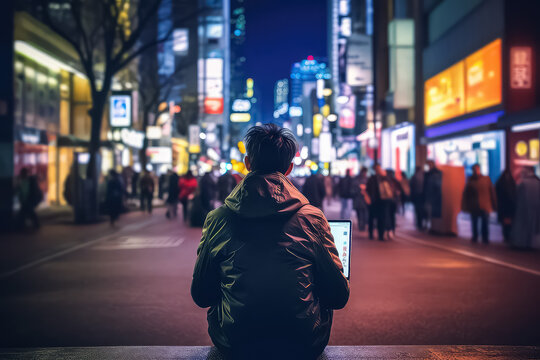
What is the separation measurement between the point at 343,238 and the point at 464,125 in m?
23.0

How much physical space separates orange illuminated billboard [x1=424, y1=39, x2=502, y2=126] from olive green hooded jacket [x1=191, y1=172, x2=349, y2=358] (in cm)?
2020

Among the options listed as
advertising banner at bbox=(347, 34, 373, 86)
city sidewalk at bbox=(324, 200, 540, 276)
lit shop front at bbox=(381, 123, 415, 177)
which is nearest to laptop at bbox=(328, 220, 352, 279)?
city sidewalk at bbox=(324, 200, 540, 276)

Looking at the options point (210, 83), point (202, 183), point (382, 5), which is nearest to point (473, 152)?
point (202, 183)

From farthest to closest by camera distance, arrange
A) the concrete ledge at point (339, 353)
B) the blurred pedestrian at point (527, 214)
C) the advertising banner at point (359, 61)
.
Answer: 1. the advertising banner at point (359, 61)
2. the blurred pedestrian at point (527, 214)
3. the concrete ledge at point (339, 353)

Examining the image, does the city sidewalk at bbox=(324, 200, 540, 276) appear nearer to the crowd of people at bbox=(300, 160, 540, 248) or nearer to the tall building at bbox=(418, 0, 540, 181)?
the crowd of people at bbox=(300, 160, 540, 248)

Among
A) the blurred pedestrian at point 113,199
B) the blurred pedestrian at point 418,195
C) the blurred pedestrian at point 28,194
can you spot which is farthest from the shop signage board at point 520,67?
the blurred pedestrian at point 28,194

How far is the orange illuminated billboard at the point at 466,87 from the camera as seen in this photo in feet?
70.0

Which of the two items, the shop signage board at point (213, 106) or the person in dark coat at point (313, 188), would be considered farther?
the shop signage board at point (213, 106)

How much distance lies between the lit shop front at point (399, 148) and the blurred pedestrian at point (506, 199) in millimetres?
18626

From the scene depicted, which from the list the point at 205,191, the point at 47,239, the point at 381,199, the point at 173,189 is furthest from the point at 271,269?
the point at 173,189

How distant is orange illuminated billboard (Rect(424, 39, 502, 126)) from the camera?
70.0 ft

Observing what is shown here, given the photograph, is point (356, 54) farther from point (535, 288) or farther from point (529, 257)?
point (535, 288)

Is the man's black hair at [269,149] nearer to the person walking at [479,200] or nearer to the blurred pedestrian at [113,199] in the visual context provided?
the person walking at [479,200]

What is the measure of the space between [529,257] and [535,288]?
3.51 meters
